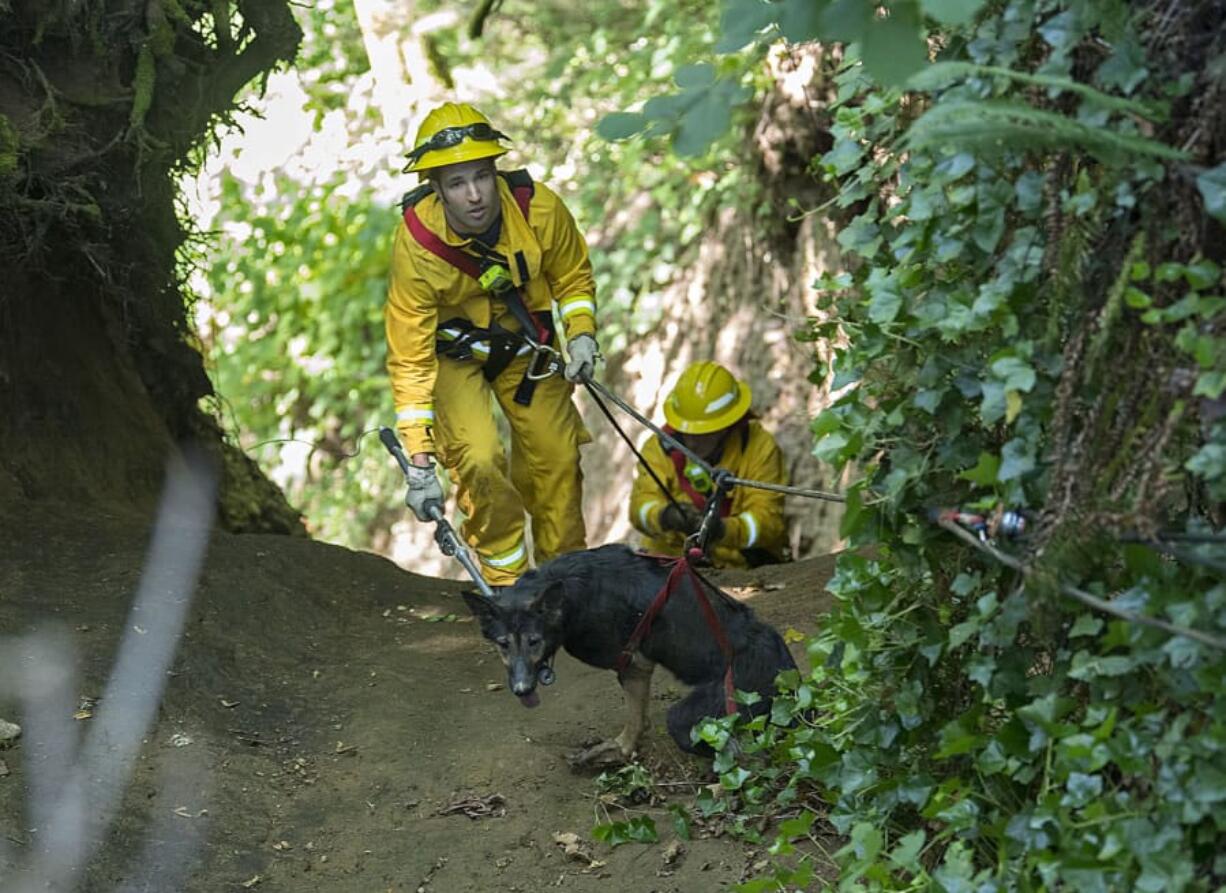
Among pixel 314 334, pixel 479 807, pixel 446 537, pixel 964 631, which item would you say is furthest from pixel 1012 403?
pixel 314 334

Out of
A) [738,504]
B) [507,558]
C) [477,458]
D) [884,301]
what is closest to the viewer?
[884,301]

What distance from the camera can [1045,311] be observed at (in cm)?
345

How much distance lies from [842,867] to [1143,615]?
4.80ft

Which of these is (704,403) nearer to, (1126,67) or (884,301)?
(884,301)

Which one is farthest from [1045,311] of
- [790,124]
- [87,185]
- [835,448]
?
[790,124]

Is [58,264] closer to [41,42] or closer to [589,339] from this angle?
[41,42]

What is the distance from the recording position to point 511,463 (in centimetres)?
790

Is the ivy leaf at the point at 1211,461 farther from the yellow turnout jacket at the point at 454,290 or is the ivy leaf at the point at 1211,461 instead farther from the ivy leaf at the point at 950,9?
the yellow turnout jacket at the point at 454,290

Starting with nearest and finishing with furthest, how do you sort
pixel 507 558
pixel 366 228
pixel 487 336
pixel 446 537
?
pixel 446 537 < pixel 487 336 < pixel 507 558 < pixel 366 228

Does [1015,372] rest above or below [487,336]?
below

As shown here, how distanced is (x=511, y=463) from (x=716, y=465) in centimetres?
129

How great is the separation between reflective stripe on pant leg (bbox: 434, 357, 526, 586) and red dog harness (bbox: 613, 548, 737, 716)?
85.3 inches

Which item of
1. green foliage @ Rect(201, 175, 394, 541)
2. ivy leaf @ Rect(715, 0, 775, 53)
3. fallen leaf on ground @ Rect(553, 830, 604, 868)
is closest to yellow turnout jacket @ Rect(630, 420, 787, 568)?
fallen leaf on ground @ Rect(553, 830, 604, 868)

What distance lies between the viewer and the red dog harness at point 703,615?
5.21 meters
